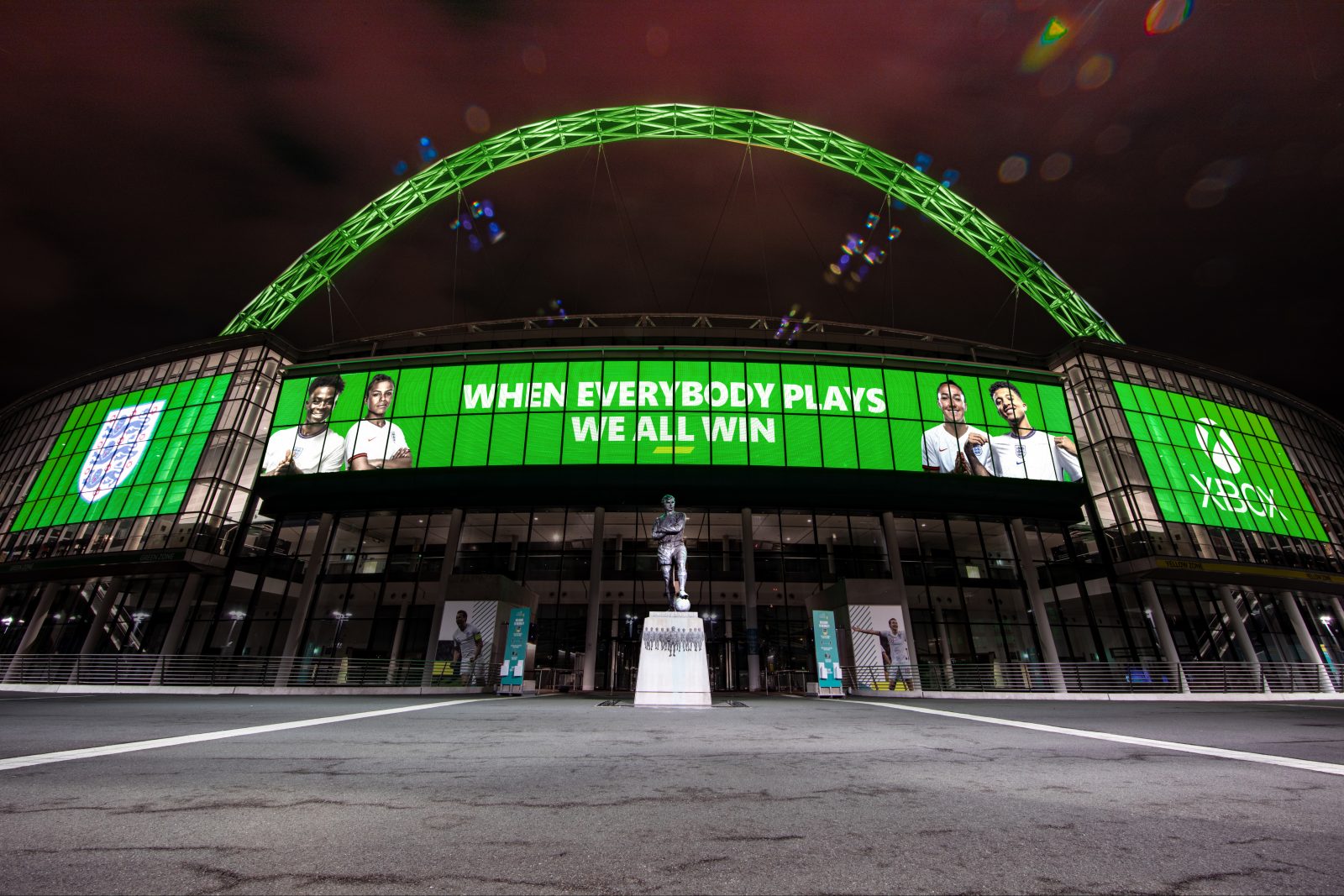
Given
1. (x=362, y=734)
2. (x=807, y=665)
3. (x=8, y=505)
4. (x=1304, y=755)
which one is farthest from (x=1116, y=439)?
(x=8, y=505)

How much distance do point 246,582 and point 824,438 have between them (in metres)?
34.2

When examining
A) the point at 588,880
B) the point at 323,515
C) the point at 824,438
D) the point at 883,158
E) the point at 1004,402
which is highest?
the point at 883,158

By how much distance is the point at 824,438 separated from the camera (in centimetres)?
3231

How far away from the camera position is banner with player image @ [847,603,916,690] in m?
23.8

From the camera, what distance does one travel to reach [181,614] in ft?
103

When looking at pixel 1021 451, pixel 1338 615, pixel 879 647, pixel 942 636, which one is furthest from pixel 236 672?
pixel 1338 615

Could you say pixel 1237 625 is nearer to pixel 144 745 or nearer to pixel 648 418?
pixel 648 418

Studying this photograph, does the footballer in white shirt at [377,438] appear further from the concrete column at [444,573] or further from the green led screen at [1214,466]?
the green led screen at [1214,466]

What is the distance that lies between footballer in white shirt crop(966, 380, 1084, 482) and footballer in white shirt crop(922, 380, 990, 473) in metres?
0.49

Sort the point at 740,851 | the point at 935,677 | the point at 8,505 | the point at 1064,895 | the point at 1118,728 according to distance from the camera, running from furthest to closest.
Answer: the point at 8,505 < the point at 935,677 < the point at 1118,728 < the point at 740,851 < the point at 1064,895

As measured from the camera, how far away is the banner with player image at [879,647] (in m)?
23.8

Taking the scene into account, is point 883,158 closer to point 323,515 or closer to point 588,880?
point 323,515

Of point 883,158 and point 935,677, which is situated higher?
point 883,158

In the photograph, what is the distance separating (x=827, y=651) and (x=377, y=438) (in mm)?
26350
